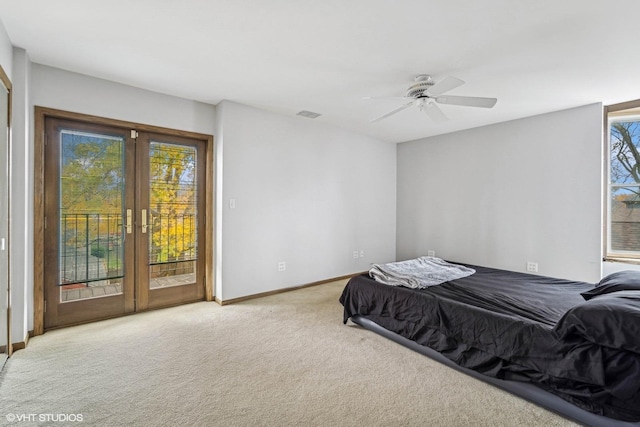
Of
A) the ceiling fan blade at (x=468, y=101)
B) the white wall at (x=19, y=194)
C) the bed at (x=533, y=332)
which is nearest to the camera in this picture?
the bed at (x=533, y=332)

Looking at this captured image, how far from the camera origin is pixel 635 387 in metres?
1.51

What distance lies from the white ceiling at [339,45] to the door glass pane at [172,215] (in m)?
0.79

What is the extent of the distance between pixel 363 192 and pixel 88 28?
4.15m

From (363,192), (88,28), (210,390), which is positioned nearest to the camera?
(210,390)

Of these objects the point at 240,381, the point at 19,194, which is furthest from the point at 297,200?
the point at 19,194

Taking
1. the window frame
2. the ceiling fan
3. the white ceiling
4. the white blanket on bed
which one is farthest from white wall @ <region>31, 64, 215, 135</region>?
the window frame

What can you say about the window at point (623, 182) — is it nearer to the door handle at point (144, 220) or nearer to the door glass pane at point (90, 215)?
the door handle at point (144, 220)

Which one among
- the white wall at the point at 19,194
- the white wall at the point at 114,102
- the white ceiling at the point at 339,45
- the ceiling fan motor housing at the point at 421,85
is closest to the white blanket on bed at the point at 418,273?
the ceiling fan motor housing at the point at 421,85

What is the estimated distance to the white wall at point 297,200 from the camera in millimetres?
3834

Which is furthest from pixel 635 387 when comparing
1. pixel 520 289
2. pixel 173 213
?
pixel 173 213

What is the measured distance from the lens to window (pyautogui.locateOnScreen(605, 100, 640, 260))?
12.3 feet

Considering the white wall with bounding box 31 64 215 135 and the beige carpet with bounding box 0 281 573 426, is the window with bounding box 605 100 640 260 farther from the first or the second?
the white wall with bounding box 31 64 215 135

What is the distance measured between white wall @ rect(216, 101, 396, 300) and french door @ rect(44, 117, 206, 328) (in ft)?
1.55

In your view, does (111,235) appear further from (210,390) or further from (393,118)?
(393,118)
